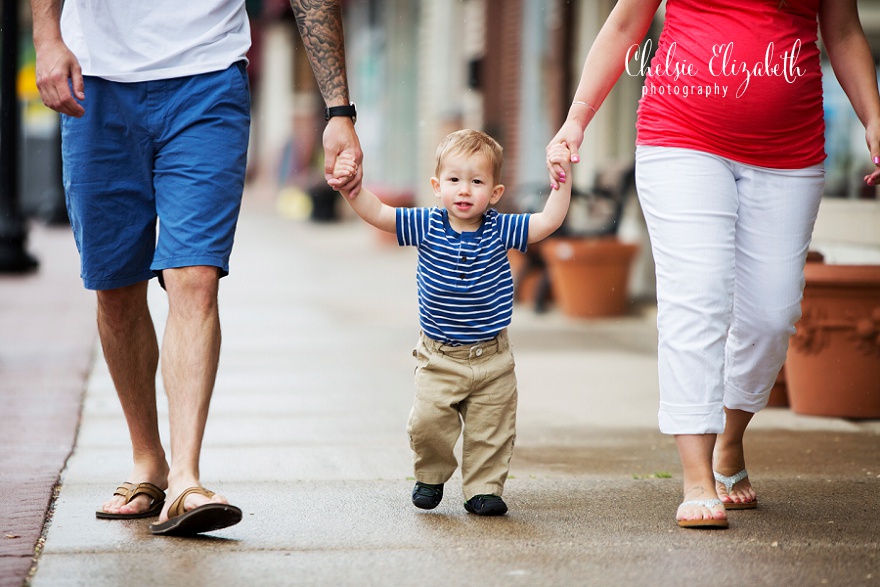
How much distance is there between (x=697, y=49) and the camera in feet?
11.6

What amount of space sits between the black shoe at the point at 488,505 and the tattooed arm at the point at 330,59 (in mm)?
971

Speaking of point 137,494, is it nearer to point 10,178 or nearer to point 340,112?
point 340,112

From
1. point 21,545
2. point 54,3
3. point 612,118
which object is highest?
point 54,3

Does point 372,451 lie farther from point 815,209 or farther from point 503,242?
point 815,209

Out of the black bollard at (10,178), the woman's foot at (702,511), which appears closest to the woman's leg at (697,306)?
the woman's foot at (702,511)

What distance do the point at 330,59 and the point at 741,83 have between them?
119 centimetres

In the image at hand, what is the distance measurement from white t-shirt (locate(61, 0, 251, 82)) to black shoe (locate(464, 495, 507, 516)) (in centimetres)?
146

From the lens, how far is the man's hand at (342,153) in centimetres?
363

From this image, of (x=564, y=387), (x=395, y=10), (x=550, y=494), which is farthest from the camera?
(x=395, y=10)

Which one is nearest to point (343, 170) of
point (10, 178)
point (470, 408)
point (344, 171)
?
point (344, 171)

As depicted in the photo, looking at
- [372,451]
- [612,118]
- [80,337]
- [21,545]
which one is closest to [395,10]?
[612,118]

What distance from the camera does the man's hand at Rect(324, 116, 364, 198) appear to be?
11.9 ft

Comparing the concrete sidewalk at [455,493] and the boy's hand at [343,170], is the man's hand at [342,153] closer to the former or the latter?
the boy's hand at [343,170]

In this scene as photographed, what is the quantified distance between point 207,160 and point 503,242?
88 centimetres
